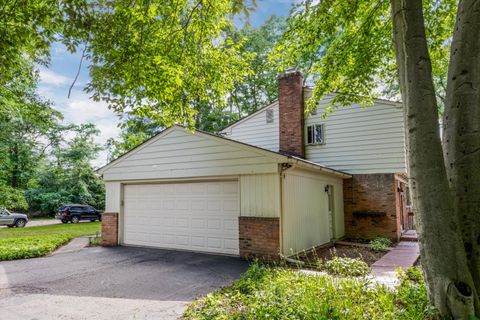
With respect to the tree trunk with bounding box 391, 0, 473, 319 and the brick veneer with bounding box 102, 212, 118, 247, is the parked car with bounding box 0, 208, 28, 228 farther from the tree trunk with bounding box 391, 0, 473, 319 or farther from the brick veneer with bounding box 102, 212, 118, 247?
the tree trunk with bounding box 391, 0, 473, 319

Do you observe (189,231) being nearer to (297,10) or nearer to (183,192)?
(183,192)

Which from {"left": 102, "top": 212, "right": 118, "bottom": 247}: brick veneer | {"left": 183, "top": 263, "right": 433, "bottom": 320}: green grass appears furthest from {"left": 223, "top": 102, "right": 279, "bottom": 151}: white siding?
{"left": 183, "top": 263, "right": 433, "bottom": 320}: green grass

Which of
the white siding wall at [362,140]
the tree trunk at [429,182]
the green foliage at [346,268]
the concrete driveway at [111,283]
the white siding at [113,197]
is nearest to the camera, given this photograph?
the tree trunk at [429,182]

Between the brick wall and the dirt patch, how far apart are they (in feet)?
5.49

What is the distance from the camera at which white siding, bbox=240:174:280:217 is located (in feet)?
24.0

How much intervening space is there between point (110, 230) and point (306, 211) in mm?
6578

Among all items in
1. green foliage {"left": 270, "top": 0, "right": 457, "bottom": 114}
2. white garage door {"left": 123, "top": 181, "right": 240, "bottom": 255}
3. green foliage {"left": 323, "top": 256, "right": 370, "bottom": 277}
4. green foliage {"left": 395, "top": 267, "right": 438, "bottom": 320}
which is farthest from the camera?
white garage door {"left": 123, "top": 181, "right": 240, "bottom": 255}

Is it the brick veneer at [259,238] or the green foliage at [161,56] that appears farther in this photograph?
the brick veneer at [259,238]

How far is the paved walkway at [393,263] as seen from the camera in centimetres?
541

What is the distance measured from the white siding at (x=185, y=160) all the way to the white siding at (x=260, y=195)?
22 centimetres

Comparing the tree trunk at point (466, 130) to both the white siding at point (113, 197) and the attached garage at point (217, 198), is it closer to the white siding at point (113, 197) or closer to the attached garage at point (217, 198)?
the attached garage at point (217, 198)

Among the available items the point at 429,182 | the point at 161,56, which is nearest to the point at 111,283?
the point at 161,56

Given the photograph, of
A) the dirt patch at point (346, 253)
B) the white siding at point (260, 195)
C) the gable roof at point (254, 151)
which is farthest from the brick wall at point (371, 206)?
the white siding at point (260, 195)

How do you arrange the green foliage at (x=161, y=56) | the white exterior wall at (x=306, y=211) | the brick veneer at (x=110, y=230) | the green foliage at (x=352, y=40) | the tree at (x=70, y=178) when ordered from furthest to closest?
the tree at (x=70, y=178)
the brick veneer at (x=110, y=230)
the white exterior wall at (x=306, y=211)
the green foliage at (x=352, y=40)
the green foliage at (x=161, y=56)
